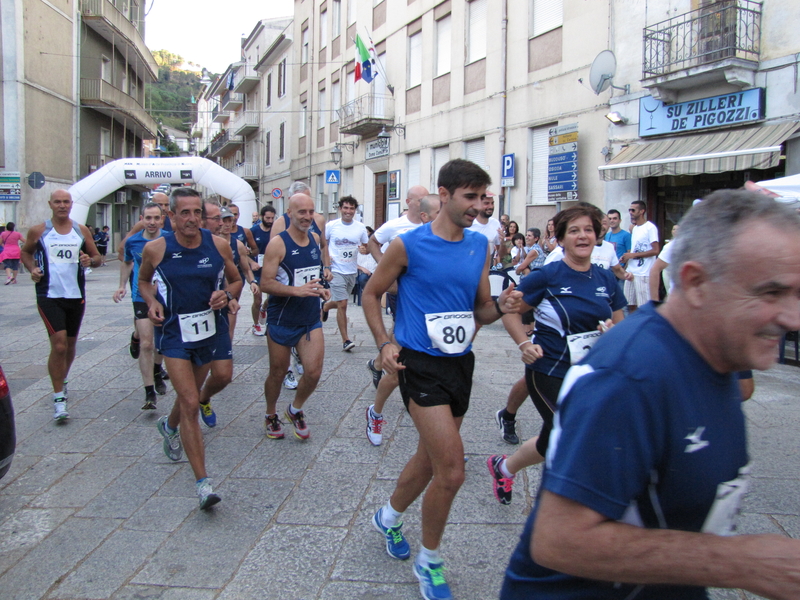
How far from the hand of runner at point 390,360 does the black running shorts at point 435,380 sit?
7 cm

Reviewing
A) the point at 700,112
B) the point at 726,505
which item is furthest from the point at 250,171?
the point at 726,505

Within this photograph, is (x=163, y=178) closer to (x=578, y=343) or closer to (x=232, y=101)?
(x=578, y=343)

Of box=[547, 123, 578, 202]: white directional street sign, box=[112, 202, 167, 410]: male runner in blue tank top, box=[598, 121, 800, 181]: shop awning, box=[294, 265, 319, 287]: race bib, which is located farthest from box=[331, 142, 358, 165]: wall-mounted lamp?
box=[294, 265, 319, 287]: race bib

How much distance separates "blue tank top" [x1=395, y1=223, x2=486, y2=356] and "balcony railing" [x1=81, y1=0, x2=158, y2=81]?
110 ft

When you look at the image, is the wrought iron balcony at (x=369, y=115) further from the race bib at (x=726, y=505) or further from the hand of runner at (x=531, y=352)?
the race bib at (x=726, y=505)

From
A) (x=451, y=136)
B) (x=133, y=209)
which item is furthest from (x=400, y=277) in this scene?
(x=133, y=209)

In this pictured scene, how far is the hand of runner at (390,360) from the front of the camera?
2961 millimetres

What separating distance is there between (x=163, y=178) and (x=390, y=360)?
2030 cm

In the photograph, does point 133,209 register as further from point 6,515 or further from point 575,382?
point 575,382

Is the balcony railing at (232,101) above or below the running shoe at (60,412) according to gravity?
above

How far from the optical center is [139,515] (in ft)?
12.3

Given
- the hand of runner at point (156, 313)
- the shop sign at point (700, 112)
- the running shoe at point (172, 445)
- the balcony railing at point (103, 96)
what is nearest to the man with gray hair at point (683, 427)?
the hand of runner at point (156, 313)

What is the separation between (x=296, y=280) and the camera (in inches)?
205

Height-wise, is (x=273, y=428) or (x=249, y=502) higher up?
(x=273, y=428)
